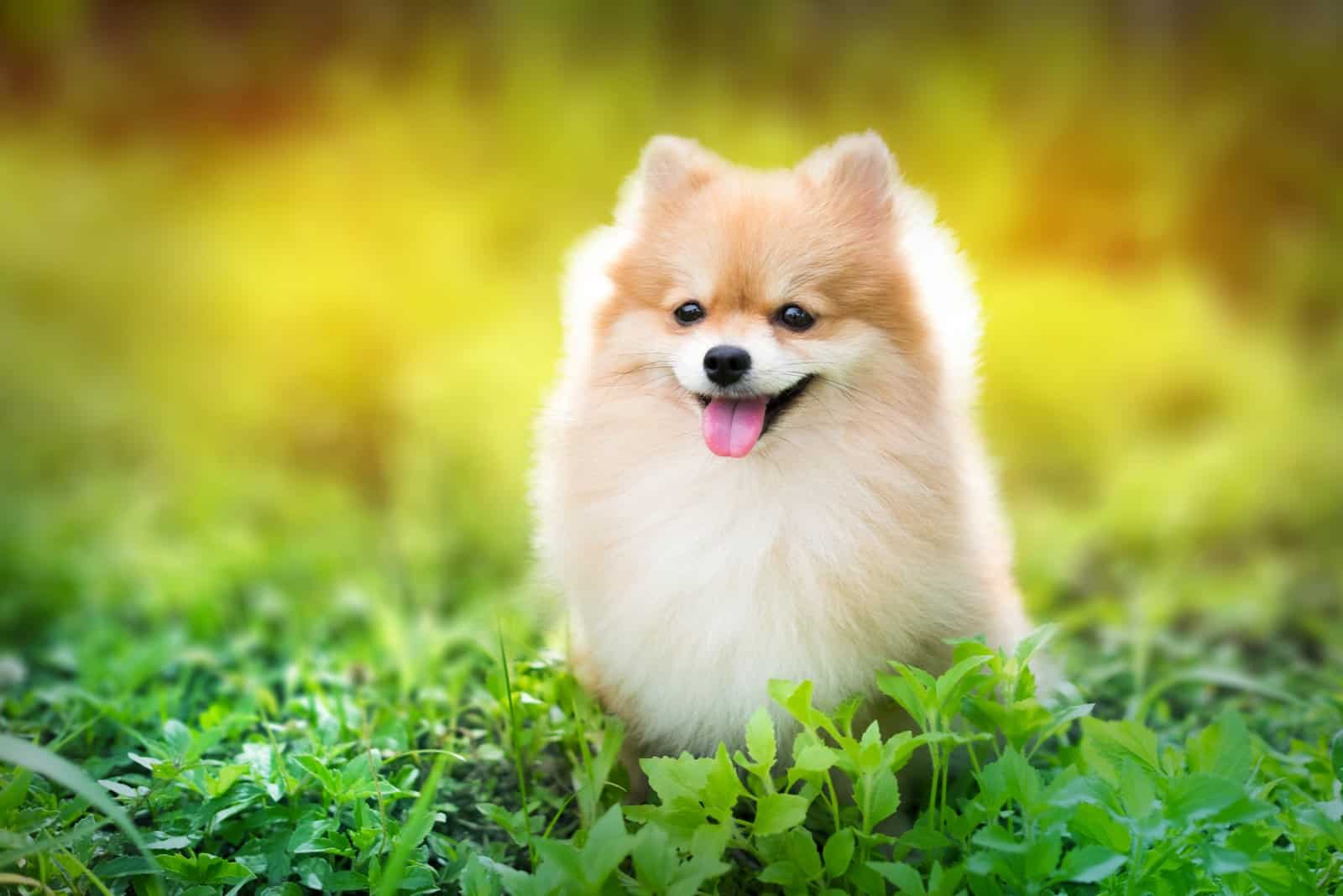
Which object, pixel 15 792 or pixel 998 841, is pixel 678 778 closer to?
pixel 998 841

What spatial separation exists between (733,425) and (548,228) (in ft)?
11.4

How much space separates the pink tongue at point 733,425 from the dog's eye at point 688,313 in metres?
0.15

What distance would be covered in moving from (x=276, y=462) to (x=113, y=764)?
2.96m

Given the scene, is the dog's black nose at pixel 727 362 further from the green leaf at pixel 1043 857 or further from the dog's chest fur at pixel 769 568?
the green leaf at pixel 1043 857

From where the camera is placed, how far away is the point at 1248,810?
147 centimetres

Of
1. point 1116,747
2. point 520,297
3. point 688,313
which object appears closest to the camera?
point 1116,747

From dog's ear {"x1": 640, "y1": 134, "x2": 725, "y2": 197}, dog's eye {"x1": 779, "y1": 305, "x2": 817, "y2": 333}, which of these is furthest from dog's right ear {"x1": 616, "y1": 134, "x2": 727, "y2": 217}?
dog's eye {"x1": 779, "y1": 305, "x2": 817, "y2": 333}

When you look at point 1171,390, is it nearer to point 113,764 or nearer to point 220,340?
point 220,340

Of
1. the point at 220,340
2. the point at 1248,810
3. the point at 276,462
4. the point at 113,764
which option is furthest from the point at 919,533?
the point at 220,340

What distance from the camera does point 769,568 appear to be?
1864 mm

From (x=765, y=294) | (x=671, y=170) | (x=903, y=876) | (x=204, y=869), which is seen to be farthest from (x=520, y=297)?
(x=903, y=876)

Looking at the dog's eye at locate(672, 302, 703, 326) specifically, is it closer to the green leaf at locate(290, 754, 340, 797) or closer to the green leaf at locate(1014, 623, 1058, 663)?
the green leaf at locate(1014, 623, 1058, 663)

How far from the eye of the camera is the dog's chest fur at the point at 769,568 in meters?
1.85

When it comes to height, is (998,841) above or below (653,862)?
above
